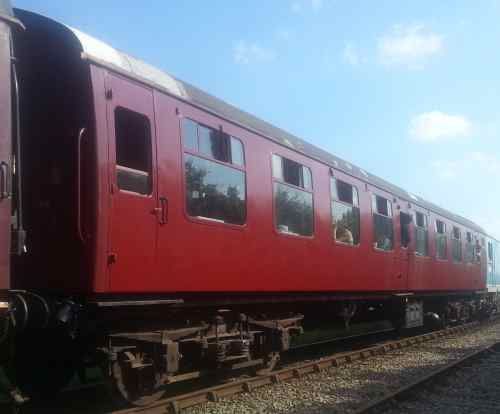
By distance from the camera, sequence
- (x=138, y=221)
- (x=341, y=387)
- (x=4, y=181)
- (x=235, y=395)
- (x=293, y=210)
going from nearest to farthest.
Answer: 1. (x=4, y=181)
2. (x=138, y=221)
3. (x=235, y=395)
4. (x=341, y=387)
5. (x=293, y=210)

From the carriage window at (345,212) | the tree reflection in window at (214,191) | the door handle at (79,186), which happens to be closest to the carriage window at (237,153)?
the tree reflection in window at (214,191)

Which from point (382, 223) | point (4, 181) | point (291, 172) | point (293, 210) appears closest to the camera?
point (4, 181)

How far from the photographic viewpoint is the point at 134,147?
5742mm

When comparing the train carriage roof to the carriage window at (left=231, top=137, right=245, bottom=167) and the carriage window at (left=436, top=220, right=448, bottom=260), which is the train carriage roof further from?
the carriage window at (left=436, top=220, right=448, bottom=260)

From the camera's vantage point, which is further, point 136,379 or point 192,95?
point 192,95

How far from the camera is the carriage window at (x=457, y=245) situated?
16.2 meters

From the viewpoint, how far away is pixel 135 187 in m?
5.51

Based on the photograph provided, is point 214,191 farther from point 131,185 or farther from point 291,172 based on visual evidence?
point 291,172

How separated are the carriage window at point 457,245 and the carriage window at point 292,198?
8.92m

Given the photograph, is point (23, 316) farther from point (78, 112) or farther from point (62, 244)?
point (78, 112)

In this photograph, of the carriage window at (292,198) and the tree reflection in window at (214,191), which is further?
the carriage window at (292,198)

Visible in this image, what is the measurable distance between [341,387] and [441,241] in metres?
8.26

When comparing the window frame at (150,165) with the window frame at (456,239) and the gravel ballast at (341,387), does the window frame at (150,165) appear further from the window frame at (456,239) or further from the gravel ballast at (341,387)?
the window frame at (456,239)

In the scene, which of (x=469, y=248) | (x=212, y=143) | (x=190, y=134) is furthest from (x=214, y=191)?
(x=469, y=248)
